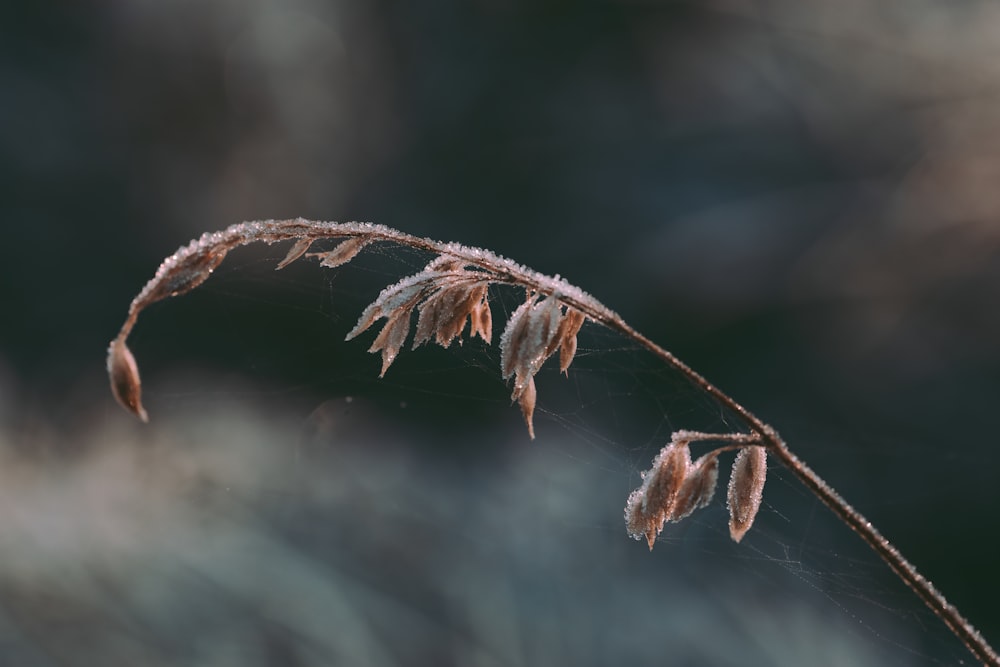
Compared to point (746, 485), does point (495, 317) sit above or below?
above

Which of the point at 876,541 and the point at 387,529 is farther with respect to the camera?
the point at 387,529

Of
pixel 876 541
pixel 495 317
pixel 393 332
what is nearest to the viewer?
pixel 876 541

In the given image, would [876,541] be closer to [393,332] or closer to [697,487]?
[697,487]

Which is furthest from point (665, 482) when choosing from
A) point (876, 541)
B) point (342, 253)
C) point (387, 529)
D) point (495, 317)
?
point (387, 529)

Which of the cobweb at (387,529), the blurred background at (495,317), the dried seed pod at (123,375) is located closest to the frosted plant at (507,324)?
the dried seed pod at (123,375)

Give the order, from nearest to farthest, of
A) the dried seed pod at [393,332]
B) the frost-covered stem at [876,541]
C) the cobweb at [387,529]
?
the frost-covered stem at [876,541]
the dried seed pod at [393,332]
the cobweb at [387,529]

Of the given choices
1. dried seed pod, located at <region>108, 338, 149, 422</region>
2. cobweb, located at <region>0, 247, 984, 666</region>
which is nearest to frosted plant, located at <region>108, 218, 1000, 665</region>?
dried seed pod, located at <region>108, 338, 149, 422</region>

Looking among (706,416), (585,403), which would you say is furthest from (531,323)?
(585,403)

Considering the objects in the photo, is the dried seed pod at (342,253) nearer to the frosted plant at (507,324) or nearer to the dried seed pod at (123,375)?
the frosted plant at (507,324)
